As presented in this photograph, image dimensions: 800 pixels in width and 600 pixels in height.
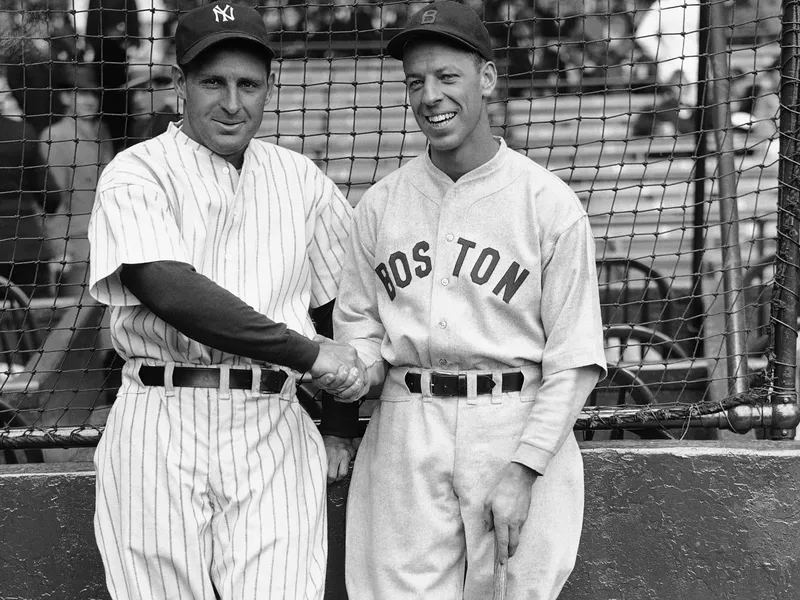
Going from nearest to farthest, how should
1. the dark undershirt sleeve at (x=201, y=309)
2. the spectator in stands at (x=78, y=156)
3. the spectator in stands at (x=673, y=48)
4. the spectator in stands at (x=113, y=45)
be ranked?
1. the dark undershirt sleeve at (x=201, y=309)
2. the spectator in stands at (x=113, y=45)
3. the spectator in stands at (x=78, y=156)
4. the spectator in stands at (x=673, y=48)

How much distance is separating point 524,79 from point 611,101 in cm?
52

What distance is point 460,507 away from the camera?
2.84 metres

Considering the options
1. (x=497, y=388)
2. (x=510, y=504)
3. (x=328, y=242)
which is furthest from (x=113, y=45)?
(x=510, y=504)

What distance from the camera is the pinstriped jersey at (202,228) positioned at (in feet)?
8.75

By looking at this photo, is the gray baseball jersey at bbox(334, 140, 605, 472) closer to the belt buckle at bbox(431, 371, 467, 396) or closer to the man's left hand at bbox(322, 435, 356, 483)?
the belt buckle at bbox(431, 371, 467, 396)

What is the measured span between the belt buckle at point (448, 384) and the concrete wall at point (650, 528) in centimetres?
88

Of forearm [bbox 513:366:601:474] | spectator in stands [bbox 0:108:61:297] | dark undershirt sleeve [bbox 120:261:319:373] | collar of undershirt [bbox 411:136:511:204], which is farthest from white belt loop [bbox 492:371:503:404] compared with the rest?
spectator in stands [bbox 0:108:61:297]

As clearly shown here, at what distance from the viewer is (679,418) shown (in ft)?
12.4

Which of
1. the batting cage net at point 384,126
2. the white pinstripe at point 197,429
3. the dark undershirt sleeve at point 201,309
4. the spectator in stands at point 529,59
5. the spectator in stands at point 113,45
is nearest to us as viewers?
the dark undershirt sleeve at point 201,309

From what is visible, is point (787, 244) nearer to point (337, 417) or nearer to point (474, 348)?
point (474, 348)

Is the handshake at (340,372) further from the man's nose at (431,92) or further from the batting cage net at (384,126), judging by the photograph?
the batting cage net at (384,126)

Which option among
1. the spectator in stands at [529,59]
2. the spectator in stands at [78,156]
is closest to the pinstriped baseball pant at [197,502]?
the spectator in stands at [78,156]

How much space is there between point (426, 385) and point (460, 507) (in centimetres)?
33

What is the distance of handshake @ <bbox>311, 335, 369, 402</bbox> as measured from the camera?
278 cm
